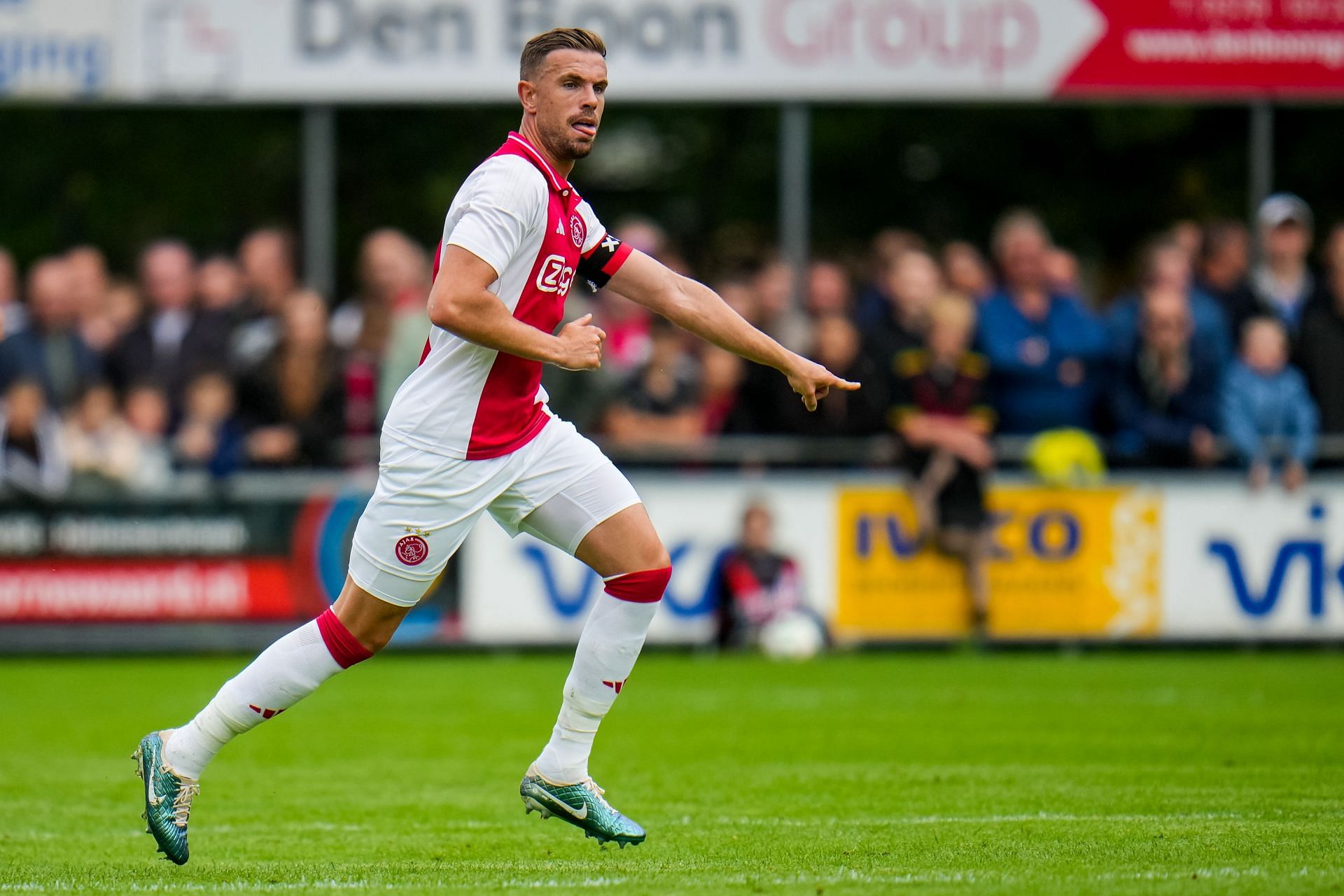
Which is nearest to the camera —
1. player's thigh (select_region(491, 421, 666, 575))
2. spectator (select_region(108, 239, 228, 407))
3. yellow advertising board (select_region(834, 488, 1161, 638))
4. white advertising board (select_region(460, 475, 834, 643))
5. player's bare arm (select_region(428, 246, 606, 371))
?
player's bare arm (select_region(428, 246, 606, 371))

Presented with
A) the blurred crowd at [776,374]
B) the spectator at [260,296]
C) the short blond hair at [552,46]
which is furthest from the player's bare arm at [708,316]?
the spectator at [260,296]

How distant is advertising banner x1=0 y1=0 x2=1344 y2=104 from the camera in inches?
627

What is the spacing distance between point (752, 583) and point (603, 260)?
7.72 metres

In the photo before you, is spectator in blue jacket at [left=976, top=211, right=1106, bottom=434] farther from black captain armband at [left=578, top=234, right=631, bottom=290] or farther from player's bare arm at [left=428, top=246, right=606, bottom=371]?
player's bare arm at [left=428, top=246, right=606, bottom=371]

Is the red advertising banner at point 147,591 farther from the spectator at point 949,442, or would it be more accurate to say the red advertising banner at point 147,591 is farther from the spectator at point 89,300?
the spectator at point 949,442

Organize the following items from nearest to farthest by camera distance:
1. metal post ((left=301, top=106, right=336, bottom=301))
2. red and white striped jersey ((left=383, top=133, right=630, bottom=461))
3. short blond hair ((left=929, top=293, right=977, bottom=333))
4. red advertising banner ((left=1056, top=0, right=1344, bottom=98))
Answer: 1. red and white striped jersey ((left=383, top=133, right=630, bottom=461))
2. short blond hair ((left=929, top=293, right=977, bottom=333))
3. red advertising banner ((left=1056, top=0, right=1344, bottom=98))
4. metal post ((left=301, top=106, right=336, bottom=301))

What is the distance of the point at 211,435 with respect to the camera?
1480 cm

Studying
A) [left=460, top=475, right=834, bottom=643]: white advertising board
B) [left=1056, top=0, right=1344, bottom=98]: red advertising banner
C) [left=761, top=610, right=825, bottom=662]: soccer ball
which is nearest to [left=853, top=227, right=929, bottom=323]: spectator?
[left=460, top=475, right=834, bottom=643]: white advertising board

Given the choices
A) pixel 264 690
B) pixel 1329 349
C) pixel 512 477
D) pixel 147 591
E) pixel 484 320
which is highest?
pixel 484 320

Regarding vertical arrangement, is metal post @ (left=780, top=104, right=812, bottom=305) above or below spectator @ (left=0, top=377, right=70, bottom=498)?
above

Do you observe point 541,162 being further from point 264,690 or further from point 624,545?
point 264,690

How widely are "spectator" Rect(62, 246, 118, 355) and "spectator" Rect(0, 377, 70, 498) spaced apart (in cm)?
97

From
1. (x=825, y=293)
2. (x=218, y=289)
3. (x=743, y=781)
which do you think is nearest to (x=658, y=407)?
(x=825, y=293)

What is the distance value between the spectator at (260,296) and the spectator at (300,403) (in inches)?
14.2
